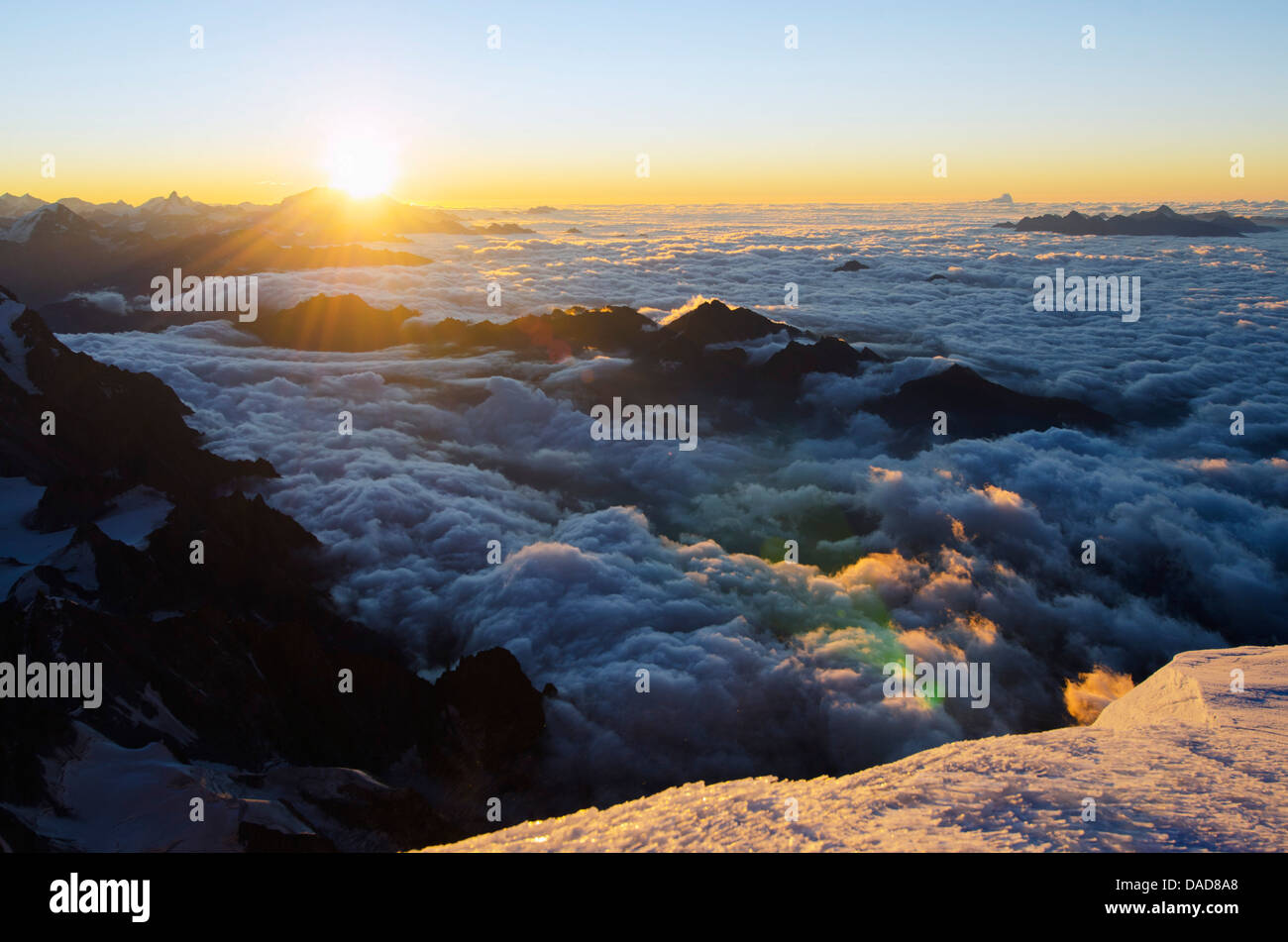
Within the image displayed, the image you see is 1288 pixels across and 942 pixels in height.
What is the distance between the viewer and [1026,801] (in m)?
Result: 7.41

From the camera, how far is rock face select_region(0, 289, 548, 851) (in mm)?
14141

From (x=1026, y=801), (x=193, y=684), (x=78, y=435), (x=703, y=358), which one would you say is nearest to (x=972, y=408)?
(x=703, y=358)

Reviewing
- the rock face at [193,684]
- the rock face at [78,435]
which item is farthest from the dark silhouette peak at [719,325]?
the rock face at [193,684]

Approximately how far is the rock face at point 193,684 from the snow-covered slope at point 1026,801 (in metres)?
10.5

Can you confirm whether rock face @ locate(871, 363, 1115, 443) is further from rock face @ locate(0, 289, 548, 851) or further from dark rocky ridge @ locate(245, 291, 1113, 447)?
rock face @ locate(0, 289, 548, 851)

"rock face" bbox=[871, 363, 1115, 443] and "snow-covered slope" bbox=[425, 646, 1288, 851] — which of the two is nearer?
"snow-covered slope" bbox=[425, 646, 1288, 851]

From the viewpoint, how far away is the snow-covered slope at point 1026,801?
6555mm

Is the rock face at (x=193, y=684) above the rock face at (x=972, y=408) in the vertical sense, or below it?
below

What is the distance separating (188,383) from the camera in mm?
81562

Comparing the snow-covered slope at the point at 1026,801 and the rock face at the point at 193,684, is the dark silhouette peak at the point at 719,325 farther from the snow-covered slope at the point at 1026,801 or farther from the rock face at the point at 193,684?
the snow-covered slope at the point at 1026,801

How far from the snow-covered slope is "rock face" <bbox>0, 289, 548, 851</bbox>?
10.5m

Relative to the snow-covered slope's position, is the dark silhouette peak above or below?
above

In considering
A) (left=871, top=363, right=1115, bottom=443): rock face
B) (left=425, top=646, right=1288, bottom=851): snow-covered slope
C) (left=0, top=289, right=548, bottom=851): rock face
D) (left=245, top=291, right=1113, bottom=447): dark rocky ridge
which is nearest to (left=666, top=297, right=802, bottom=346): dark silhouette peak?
(left=245, top=291, right=1113, bottom=447): dark rocky ridge
